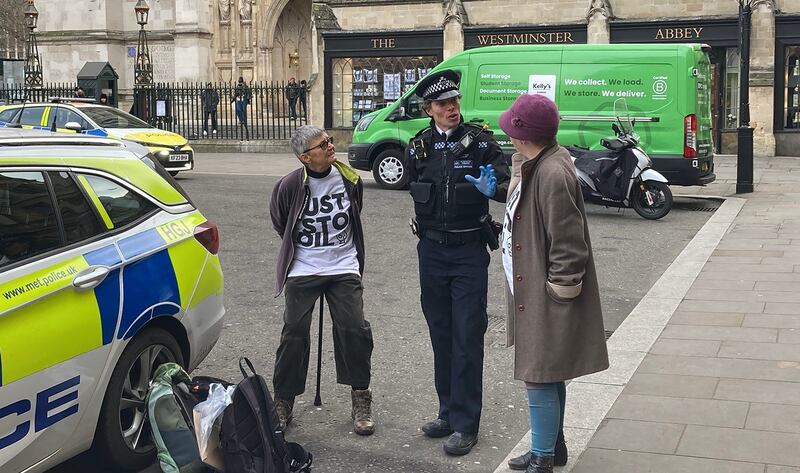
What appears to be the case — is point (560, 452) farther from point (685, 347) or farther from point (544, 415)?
point (685, 347)

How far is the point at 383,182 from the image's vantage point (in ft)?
56.0

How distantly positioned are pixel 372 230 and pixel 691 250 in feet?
12.8

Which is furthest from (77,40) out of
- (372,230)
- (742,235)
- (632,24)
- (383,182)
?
(742,235)

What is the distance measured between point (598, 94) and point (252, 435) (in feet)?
40.2

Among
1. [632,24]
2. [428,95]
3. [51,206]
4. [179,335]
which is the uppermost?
[632,24]

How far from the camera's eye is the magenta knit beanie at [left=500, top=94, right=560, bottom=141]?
4188 mm

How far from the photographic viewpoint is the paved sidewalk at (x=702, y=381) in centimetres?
473

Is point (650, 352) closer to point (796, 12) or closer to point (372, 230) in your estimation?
point (372, 230)

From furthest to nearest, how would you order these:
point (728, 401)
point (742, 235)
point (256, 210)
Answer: point (256, 210)
point (742, 235)
point (728, 401)

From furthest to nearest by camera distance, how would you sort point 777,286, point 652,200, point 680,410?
point 652,200 → point 777,286 → point 680,410

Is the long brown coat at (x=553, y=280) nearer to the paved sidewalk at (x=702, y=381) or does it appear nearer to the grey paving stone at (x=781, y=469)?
the paved sidewalk at (x=702, y=381)

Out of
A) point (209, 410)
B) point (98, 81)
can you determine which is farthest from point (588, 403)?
point (98, 81)

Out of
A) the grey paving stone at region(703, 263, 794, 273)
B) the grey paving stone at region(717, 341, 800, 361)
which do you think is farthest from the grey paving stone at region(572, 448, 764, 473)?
the grey paving stone at region(703, 263, 794, 273)

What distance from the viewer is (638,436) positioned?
4.98m
